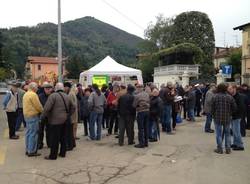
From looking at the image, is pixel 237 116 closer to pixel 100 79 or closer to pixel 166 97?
pixel 166 97

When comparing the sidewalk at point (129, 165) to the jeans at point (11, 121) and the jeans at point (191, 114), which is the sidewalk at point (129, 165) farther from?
the jeans at point (191, 114)

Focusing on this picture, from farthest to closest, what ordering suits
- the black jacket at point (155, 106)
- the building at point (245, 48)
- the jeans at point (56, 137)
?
the building at point (245, 48), the black jacket at point (155, 106), the jeans at point (56, 137)

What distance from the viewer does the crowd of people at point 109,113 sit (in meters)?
10.9

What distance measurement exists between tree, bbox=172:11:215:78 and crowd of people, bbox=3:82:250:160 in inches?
2076

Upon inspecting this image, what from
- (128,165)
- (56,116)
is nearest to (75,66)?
(56,116)

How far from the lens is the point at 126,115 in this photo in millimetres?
12891

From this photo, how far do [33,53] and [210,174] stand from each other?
111662mm

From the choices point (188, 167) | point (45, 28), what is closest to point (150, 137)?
point (188, 167)

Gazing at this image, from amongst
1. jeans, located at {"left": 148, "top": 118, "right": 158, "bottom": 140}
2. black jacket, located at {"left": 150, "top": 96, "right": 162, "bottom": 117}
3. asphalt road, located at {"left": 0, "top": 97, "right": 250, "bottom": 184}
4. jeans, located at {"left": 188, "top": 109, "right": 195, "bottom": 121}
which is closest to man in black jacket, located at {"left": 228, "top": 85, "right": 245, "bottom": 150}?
asphalt road, located at {"left": 0, "top": 97, "right": 250, "bottom": 184}

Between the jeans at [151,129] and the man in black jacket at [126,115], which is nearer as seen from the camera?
the man in black jacket at [126,115]

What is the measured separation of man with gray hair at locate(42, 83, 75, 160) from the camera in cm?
1062

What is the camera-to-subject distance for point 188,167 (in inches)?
386

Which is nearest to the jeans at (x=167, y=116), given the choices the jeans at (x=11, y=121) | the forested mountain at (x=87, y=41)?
the jeans at (x=11, y=121)

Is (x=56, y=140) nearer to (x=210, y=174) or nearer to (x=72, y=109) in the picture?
(x=72, y=109)
